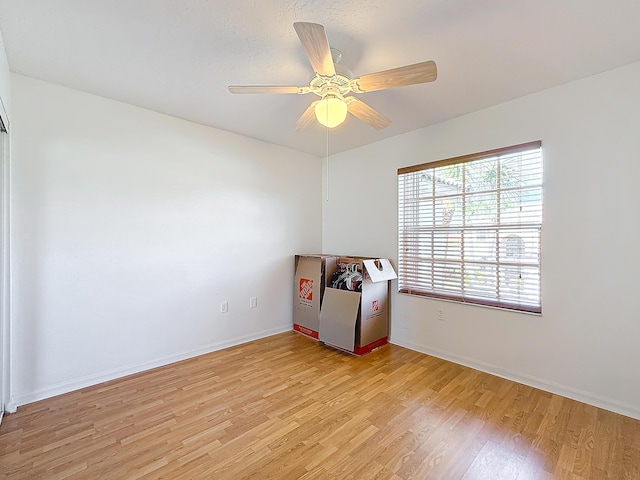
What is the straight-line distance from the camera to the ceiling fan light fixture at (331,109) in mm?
1896

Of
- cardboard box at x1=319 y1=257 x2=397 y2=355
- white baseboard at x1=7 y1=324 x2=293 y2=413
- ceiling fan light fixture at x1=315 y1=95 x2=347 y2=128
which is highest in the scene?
ceiling fan light fixture at x1=315 y1=95 x2=347 y2=128

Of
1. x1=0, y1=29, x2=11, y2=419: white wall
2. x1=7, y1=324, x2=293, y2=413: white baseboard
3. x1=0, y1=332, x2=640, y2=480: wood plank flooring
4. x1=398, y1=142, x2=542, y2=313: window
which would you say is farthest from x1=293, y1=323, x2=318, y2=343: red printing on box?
x1=0, y1=29, x2=11, y2=419: white wall

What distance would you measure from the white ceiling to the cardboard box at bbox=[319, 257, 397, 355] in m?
1.76

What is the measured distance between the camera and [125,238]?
2678mm

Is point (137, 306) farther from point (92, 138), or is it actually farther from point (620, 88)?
point (620, 88)

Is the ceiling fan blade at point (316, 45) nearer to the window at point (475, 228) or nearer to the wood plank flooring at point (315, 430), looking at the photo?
the window at point (475, 228)

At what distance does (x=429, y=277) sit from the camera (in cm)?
323

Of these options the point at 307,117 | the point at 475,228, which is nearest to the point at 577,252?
the point at 475,228

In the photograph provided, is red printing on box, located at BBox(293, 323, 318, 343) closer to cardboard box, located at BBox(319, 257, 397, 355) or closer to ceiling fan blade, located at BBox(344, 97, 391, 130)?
cardboard box, located at BBox(319, 257, 397, 355)

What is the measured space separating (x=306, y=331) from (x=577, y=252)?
289 centimetres

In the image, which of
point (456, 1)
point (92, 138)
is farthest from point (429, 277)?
point (92, 138)

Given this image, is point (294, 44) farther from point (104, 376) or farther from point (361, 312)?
point (104, 376)

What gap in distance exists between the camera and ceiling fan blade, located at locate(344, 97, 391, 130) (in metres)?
2.03

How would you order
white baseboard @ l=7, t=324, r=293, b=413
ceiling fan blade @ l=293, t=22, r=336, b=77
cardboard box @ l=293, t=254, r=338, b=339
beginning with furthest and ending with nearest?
1. cardboard box @ l=293, t=254, r=338, b=339
2. white baseboard @ l=7, t=324, r=293, b=413
3. ceiling fan blade @ l=293, t=22, r=336, b=77
